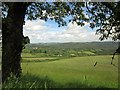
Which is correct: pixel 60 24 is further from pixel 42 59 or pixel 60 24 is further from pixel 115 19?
pixel 115 19

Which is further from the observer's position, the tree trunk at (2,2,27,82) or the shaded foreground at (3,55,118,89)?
the tree trunk at (2,2,27,82)

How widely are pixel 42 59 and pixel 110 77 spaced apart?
19.0ft

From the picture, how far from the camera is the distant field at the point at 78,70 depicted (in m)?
12.6

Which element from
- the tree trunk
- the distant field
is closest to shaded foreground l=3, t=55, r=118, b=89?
the distant field

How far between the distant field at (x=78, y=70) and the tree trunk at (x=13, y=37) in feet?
2.36

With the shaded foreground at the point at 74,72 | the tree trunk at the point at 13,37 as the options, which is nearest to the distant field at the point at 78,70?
the shaded foreground at the point at 74,72

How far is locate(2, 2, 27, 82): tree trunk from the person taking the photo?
14.9 m

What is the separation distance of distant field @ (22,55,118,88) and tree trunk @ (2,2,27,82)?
2.36ft

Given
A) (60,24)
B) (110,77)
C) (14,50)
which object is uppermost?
(60,24)

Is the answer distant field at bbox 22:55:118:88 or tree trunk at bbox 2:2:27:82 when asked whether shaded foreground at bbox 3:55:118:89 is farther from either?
tree trunk at bbox 2:2:27:82

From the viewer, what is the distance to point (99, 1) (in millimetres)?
15492

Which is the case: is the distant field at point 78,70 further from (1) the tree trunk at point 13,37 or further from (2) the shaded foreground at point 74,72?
(1) the tree trunk at point 13,37

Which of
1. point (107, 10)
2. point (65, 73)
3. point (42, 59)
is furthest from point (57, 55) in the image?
point (107, 10)

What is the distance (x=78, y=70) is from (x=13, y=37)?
362 cm
